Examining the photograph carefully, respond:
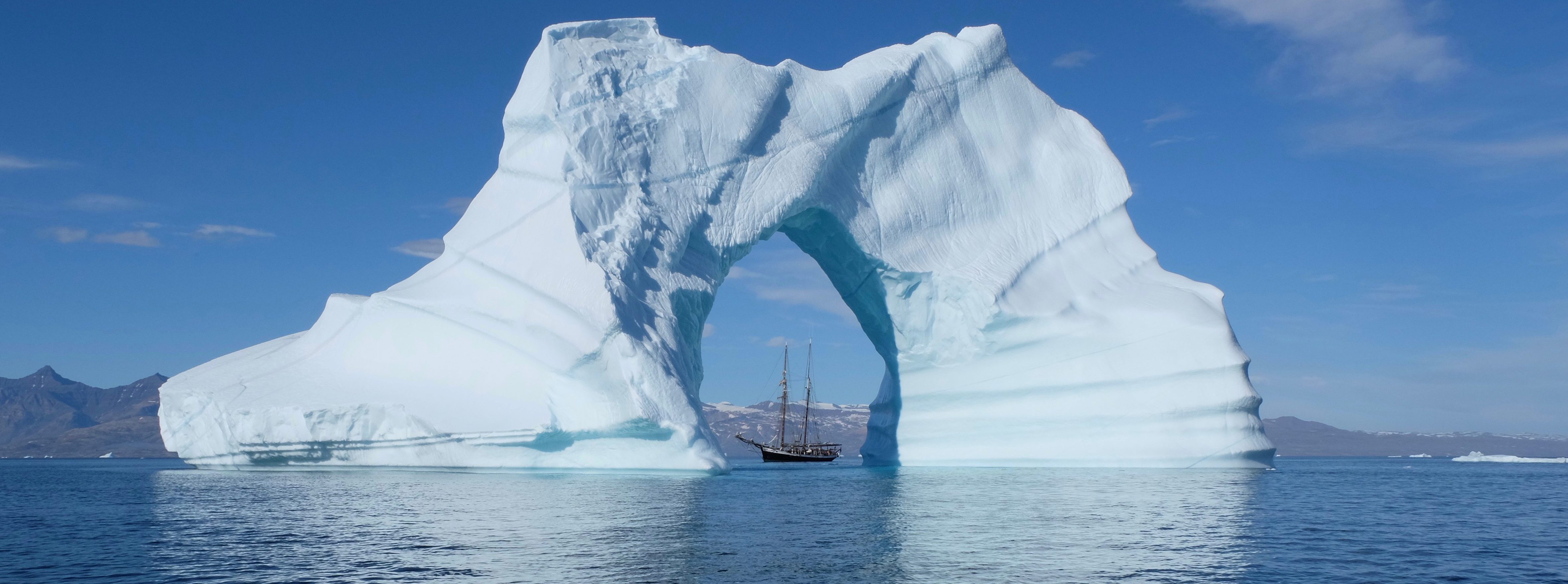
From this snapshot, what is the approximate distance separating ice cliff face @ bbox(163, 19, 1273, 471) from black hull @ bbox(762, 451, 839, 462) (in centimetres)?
2411

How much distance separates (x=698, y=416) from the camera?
59.5ft

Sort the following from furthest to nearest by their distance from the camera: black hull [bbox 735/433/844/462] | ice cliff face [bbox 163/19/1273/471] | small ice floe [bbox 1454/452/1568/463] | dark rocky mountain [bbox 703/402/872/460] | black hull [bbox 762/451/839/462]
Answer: dark rocky mountain [bbox 703/402/872/460] < small ice floe [bbox 1454/452/1568/463] < black hull [bbox 735/433/844/462] < black hull [bbox 762/451/839/462] < ice cliff face [bbox 163/19/1273/471]

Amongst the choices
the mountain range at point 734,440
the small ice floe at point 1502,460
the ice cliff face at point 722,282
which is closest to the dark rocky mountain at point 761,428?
the mountain range at point 734,440

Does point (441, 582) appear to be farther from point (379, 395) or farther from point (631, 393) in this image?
point (379, 395)

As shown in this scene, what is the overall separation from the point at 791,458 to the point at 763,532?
3843 cm

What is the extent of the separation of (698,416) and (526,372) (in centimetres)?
282

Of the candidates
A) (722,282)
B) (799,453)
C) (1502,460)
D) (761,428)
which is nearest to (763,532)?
(722,282)

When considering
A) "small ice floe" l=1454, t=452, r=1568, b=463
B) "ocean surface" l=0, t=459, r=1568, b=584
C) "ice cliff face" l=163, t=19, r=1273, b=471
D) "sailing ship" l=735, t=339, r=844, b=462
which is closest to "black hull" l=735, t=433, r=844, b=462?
"sailing ship" l=735, t=339, r=844, b=462

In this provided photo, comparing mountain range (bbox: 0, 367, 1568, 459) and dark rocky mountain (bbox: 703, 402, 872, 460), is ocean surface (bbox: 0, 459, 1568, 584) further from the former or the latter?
dark rocky mountain (bbox: 703, 402, 872, 460)

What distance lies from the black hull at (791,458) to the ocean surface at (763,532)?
29.6 meters

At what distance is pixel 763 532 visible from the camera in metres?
11.7

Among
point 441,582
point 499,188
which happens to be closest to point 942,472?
point 499,188

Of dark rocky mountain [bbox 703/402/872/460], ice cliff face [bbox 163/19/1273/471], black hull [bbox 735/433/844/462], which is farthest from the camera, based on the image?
dark rocky mountain [bbox 703/402/872/460]

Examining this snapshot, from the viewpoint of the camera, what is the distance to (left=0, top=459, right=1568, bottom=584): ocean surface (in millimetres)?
9055
